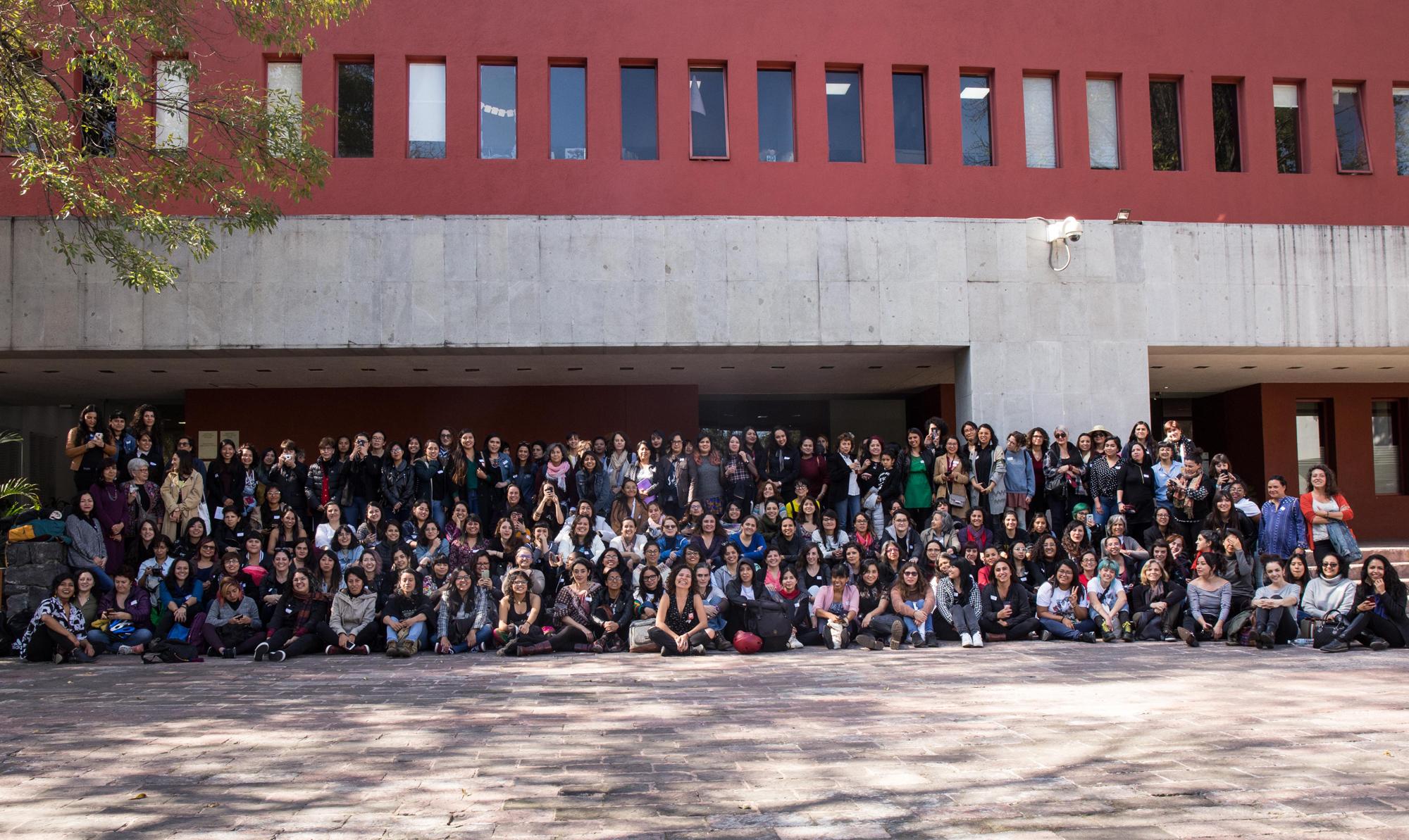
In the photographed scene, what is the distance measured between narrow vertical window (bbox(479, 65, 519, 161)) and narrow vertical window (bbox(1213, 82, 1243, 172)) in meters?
10.2

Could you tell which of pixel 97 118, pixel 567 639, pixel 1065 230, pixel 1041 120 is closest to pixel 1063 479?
pixel 1065 230

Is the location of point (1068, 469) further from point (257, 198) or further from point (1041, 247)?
point (257, 198)

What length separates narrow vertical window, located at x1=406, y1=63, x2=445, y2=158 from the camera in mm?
15562

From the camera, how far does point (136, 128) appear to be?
46.6 ft

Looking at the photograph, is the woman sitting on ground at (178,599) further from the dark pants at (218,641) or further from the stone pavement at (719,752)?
the stone pavement at (719,752)

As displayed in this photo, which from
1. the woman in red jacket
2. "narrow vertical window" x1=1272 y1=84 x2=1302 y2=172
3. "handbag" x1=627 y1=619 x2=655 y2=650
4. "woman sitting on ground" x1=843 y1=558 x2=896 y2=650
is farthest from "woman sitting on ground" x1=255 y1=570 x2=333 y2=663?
"narrow vertical window" x1=1272 y1=84 x2=1302 y2=172

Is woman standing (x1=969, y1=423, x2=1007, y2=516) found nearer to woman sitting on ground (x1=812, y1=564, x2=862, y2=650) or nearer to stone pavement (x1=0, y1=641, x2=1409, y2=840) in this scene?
woman sitting on ground (x1=812, y1=564, x2=862, y2=650)

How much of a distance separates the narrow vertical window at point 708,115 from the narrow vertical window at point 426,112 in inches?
137

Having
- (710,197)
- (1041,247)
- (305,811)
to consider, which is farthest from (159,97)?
(305,811)

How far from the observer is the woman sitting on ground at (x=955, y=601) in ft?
36.9

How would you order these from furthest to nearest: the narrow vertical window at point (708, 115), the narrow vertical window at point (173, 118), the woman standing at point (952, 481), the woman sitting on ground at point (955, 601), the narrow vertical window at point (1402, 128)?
the narrow vertical window at point (1402, 128)
the narrow vertical window at point (708, 115)
the narrow vertical window at point (173, 118)
the woman standing at point (952, 481)
the woman sitting on ground at point (955, 601)

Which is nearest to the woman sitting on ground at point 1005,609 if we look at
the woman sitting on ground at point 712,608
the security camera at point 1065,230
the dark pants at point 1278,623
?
the dark pants at point 1278,623

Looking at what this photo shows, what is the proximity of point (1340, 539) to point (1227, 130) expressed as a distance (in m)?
7.63

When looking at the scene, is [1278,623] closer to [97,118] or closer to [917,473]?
[917,473]
